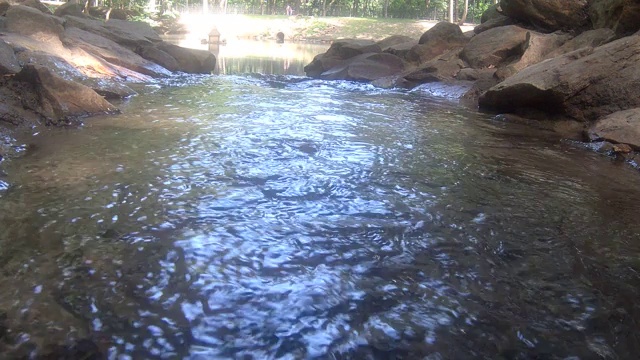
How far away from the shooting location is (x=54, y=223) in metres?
3.77

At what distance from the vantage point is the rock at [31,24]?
12.1 m

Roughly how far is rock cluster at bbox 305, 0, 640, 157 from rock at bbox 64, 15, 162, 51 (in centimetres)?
717

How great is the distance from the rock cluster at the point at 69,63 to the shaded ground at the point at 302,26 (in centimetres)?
3151

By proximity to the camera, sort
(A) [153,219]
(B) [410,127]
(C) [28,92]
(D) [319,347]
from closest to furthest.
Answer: (D) [319,347], (A) [153,219], (C) [28,92], (B) [410,127]

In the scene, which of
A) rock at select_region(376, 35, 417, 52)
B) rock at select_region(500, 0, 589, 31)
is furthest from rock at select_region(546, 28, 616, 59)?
rock at select_region(376, 35, 417, 52)

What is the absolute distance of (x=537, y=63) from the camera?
456 inches

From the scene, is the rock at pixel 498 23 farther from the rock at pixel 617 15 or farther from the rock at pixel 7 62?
the rock at pixel 7 62

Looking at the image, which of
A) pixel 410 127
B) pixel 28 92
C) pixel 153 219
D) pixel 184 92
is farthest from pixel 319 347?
pixel 184 92

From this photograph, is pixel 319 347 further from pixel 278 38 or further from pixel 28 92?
pixel 278 38

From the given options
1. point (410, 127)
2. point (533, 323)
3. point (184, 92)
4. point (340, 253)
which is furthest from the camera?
point (184, 92)

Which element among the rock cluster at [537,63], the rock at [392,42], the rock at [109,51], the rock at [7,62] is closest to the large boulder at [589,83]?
the rock cluster at [537,63]

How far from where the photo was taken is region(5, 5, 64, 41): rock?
1207cm

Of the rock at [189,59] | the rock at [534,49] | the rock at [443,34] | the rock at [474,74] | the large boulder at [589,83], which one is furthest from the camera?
the rock at [189,59]

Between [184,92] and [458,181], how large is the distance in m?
8.86
